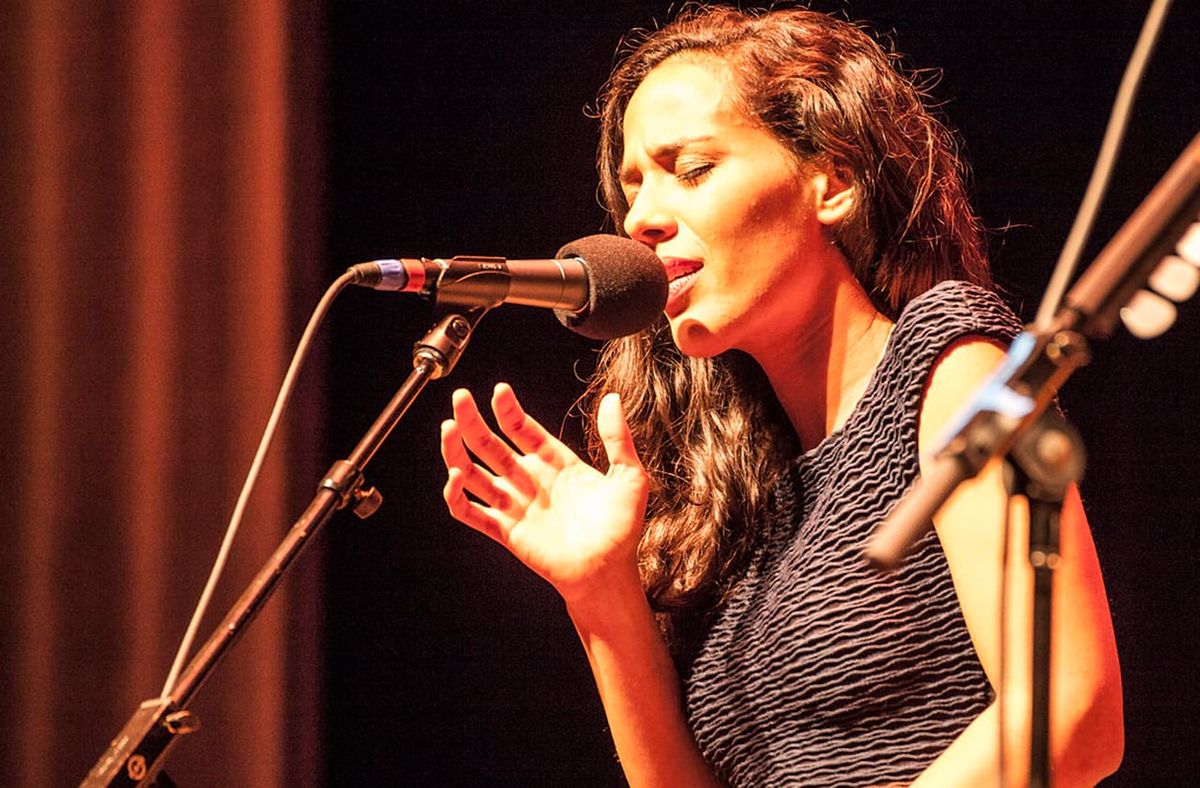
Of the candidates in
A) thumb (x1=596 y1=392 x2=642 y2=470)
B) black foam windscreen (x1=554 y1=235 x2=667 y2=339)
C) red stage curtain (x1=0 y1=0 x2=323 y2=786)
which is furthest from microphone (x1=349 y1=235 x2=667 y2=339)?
red stage curtain (x1=0 y1=0 x2=323 y2=786)

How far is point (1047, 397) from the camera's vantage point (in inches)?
34.4

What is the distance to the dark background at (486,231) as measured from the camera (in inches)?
102

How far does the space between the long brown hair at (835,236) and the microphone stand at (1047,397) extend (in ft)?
3.57

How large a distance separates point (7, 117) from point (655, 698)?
174 cm

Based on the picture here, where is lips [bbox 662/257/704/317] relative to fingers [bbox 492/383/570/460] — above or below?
above

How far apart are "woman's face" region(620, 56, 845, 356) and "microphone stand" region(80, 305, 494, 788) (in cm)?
54

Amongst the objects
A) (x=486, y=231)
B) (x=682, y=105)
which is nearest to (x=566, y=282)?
(x=682, y=105)

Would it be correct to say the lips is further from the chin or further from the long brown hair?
the long brown hair

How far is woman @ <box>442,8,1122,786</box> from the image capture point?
1.67 metres

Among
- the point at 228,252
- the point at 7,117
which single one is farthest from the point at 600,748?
the point at 7,117

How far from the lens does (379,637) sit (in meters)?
2.85

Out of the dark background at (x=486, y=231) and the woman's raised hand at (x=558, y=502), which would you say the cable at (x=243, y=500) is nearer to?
the woman's raised hand at (x=558, y=502)

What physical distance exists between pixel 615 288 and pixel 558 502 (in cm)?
41

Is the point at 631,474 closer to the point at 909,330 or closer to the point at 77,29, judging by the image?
the point at 909,330
